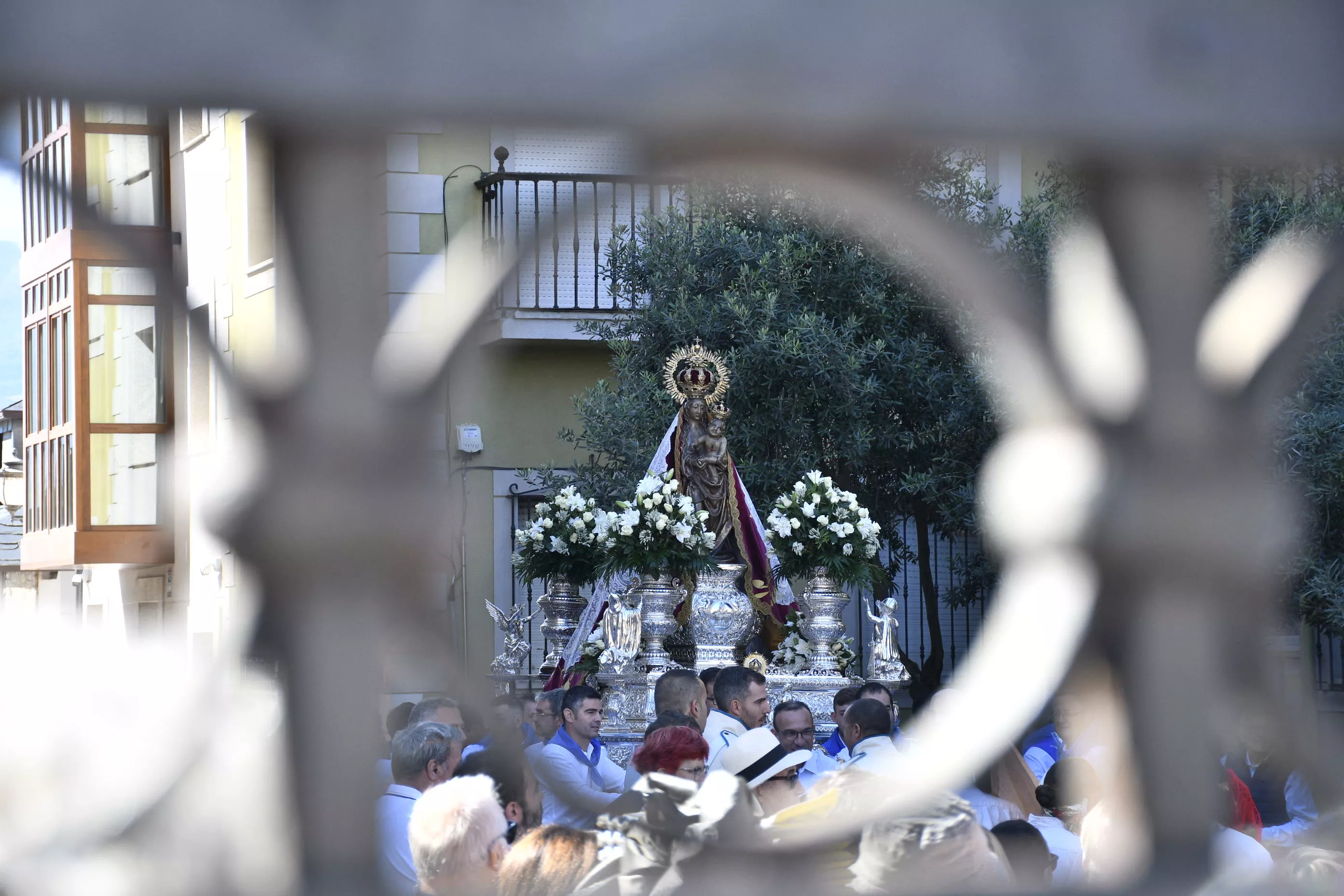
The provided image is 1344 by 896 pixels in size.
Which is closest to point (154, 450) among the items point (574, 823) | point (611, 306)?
point (611, 306)

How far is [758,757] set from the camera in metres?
4.28

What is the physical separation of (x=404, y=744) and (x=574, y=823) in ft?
3.80

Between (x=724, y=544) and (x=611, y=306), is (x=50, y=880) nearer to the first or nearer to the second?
(x=724, y=544)

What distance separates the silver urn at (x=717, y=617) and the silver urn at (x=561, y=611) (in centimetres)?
113

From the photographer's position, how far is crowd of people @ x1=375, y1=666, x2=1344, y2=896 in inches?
48.6

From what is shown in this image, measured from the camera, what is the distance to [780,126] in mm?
805

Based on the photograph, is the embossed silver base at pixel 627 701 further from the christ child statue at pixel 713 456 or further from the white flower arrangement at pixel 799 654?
the christ child statue at pixel 713 456

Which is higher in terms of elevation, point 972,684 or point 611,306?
point 611,306

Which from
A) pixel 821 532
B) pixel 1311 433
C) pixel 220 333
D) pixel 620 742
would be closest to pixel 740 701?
pixel 620 742

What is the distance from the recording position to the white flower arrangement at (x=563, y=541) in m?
8.67

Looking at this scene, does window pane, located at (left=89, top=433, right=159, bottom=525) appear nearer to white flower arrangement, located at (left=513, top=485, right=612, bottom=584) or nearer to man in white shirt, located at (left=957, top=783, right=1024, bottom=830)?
white flower arrangement, located at (left=513, top=485, right=612, bottom=584)

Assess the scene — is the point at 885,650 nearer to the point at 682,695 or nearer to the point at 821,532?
the point at 821,532

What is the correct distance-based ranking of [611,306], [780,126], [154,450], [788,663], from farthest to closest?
[154,450] < [611,306] < [788,663] < [780,126]

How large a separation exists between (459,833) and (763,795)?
128 cm
